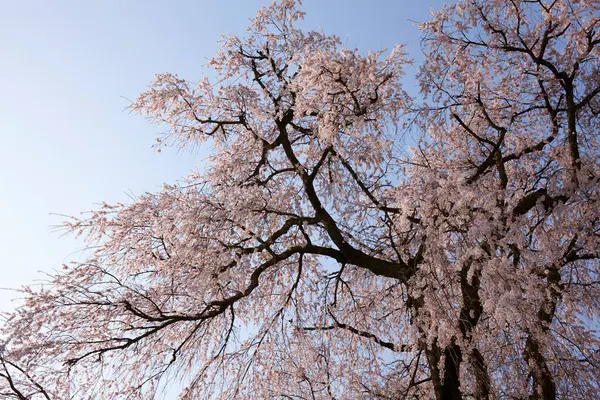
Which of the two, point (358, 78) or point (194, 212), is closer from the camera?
point (358, 78)

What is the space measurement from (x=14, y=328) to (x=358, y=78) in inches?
156

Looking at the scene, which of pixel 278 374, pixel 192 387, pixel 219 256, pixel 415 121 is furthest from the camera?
pixel 278 374

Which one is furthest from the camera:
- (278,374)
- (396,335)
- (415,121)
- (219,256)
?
(396,335)

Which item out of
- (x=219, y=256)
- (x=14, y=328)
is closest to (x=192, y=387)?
(x=219, y=256)

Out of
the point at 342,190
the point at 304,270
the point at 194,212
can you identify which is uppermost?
the point at 342,190

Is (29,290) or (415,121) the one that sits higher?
(415,121)

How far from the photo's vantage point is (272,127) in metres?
6.50

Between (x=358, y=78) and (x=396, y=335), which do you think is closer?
(x=358, y=78)

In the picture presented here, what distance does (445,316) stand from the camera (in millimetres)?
3307

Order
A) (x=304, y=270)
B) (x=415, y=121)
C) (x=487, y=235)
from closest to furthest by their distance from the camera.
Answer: (x=487, y=235) → (x=415, y=121) → (x=304, y=270)

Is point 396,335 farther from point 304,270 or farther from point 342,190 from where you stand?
point 342,190

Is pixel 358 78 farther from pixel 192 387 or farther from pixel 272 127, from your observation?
pixel 192 387

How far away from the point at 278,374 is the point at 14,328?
2917mm

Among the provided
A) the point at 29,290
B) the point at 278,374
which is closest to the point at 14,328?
the point at 29,290
